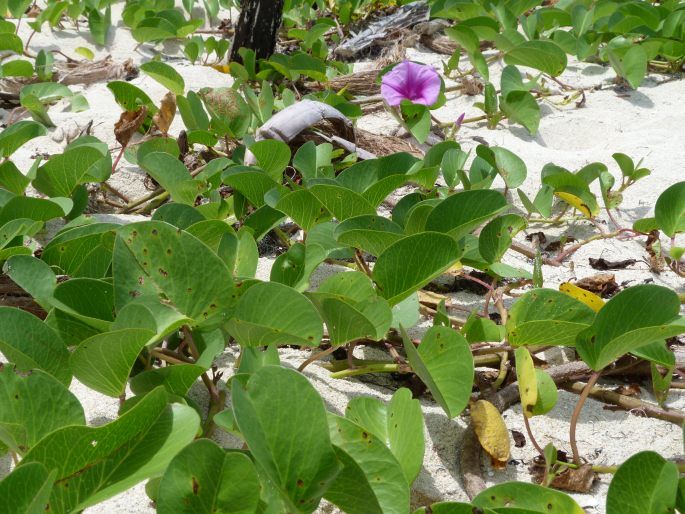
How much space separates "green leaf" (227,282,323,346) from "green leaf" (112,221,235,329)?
0.09 feet

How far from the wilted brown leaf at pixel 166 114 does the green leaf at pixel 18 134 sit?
43 centimetres

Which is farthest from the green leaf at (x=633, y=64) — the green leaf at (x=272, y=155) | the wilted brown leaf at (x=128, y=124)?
the wilted brown leaf at (x=128, y=124)

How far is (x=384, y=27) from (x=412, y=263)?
2.21 metres

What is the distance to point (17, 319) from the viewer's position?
83cm

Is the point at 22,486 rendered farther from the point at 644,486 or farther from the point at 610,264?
the point at 610,264

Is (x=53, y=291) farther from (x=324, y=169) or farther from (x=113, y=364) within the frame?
(x=324, y=169)

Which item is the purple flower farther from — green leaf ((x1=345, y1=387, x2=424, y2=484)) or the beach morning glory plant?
green leaf ((x1=345, y1=387, x2=424, y2=484))

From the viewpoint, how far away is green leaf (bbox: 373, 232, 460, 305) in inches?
37.8

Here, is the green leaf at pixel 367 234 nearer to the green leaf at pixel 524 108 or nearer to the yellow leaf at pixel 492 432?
the yellow leaf at pixel 492 432

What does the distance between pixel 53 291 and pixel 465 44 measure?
5.60ft

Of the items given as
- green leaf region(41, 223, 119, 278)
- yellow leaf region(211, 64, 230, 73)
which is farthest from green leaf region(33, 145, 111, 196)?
yellow leaf region(211, 64, 230, 73)

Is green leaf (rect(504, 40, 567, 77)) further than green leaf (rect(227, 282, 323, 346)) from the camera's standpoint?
Yes

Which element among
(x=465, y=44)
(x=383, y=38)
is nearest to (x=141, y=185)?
(x=465, y=44)

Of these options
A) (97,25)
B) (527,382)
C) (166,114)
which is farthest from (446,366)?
(97,25)
